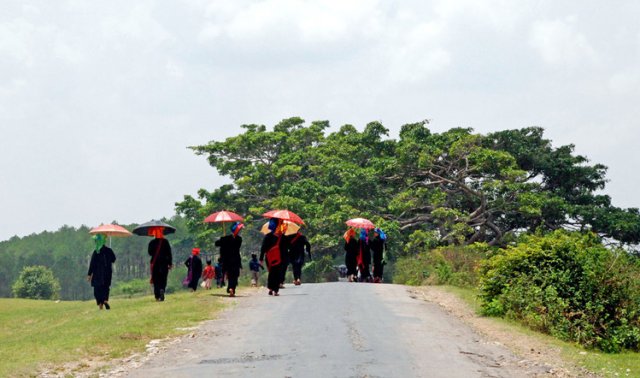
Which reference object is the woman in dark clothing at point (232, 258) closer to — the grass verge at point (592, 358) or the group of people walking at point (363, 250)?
the group of people walking at point (363, 250)

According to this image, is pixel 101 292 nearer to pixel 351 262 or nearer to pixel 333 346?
pixel 351 262

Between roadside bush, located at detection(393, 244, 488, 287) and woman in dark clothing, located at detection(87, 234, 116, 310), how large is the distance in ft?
37.1

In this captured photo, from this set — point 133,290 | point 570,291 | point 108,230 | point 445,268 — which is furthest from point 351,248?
point 133,290

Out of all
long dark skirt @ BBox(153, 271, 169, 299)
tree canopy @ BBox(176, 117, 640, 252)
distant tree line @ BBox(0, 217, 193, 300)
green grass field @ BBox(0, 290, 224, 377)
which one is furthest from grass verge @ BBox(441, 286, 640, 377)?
distant tree line @ BBox(0, 217, 193, 300)

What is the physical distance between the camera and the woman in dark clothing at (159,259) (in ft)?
77.5

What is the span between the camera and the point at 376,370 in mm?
10633

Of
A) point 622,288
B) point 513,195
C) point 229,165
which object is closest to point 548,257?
point 622,288

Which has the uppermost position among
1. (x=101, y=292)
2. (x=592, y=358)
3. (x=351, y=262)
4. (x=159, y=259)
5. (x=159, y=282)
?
(x=351, y=262)

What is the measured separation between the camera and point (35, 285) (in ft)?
317

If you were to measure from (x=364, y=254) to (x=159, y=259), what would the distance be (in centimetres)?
919

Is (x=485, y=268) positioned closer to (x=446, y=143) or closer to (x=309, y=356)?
(x=309, y=356)

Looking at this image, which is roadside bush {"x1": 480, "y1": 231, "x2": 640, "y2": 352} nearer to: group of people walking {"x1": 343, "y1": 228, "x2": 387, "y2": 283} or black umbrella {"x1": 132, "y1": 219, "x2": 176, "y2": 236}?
black umbrella {"x1": 132, "y1": 219, "x2": 176, "y2": 236}

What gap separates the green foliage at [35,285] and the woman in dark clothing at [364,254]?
236ft

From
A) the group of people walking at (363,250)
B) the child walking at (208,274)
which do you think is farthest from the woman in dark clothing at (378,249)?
the child walking at (208,274)
